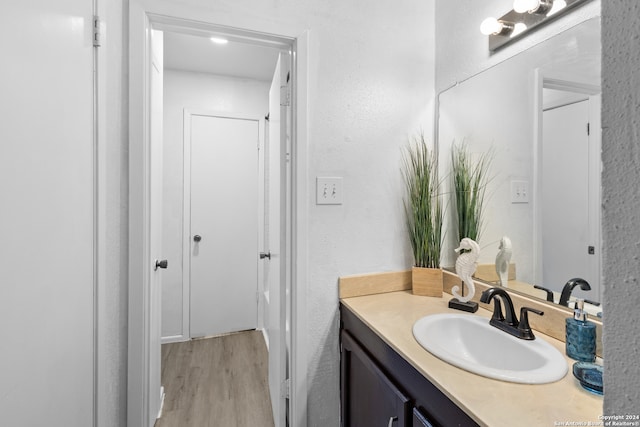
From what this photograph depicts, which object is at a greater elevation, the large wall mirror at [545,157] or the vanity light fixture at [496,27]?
the vanity light fixture at [496,27]

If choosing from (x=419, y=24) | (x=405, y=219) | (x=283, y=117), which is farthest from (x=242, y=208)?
(x=419, y=24)

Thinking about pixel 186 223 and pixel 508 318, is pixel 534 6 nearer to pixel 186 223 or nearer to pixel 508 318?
pixel 508 318

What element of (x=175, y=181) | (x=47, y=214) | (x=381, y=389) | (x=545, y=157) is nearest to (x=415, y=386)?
(x=381, y=389)

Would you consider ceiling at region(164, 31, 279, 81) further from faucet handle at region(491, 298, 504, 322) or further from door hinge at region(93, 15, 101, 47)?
faucet handle at region(491, 298, 504, 322)

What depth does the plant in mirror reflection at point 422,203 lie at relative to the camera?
1.42 meters

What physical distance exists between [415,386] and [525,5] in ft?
4.24

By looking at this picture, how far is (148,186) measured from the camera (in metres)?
1.23

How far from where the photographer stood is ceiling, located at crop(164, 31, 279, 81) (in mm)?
2393

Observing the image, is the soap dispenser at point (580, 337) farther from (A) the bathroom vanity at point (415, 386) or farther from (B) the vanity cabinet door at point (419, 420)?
(B) the vanity cabinet door at point (419, 420)

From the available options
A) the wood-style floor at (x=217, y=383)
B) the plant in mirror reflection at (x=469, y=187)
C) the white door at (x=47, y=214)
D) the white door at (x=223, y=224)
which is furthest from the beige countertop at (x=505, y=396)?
the white door at (x=223, y=224)

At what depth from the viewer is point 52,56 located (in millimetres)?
669

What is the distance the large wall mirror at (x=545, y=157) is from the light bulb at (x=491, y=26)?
13 centimetres

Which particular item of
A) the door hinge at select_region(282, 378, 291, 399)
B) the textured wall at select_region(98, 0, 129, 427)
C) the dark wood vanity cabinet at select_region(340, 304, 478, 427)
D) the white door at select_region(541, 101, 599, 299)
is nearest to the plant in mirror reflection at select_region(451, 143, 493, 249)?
the white door at select_region(541, 101, 599, 299)

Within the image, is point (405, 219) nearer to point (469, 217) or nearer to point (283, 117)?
point (469, 217)
